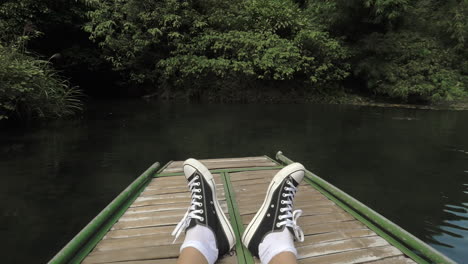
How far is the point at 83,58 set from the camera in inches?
515

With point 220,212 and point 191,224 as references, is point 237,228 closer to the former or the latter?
point 220,212

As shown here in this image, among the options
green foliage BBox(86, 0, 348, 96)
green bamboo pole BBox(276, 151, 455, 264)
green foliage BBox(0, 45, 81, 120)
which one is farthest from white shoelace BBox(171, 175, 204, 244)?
green foliage BBox(86, 0, 348, 96)

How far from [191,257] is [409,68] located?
1399 centimetres

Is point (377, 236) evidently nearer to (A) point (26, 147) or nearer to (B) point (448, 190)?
(B) point (448, 190)

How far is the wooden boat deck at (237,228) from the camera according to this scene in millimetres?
1630

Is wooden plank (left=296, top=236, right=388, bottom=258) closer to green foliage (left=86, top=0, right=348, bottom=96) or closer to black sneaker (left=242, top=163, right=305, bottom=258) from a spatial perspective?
black sneaker (left=242, top=163, right=305, bottom=258)

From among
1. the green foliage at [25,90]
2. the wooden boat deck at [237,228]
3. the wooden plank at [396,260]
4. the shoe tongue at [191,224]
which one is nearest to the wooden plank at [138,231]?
the wooden boat deck at [237,228]

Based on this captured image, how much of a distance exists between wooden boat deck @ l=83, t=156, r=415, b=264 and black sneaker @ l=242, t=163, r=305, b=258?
0.10 meters

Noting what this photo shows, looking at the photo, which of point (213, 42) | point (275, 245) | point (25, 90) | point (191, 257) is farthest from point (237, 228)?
point (213, 42)

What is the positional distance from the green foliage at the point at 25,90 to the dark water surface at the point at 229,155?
26.8 inches

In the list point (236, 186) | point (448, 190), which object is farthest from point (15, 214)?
point (448, 190)

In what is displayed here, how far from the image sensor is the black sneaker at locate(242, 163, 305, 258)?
1.65m

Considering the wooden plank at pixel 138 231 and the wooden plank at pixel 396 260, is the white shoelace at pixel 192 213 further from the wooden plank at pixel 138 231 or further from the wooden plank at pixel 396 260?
the wooden plank at pixel 396 260

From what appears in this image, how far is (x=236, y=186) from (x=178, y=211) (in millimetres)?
697
